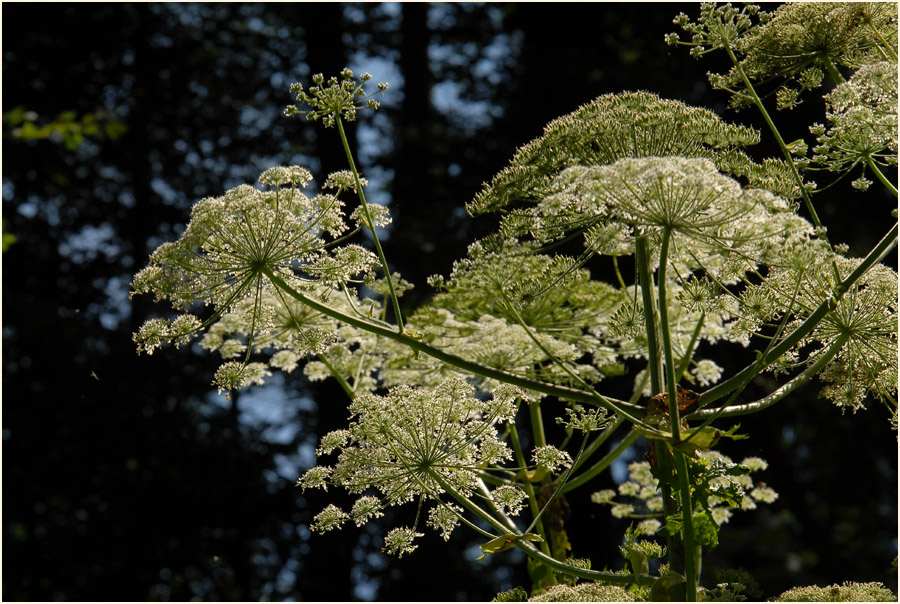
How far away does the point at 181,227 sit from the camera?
27.5 ft

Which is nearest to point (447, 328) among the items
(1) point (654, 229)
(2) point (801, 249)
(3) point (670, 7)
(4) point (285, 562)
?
(1) point (654, 229)

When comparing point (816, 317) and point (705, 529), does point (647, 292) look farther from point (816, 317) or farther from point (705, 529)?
point (705, 529)

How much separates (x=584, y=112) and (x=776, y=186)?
1.47 ft

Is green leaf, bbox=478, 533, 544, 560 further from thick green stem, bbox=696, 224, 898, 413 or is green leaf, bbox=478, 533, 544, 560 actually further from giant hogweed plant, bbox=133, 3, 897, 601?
thick green stem, bbox=696, 224, 898, 413

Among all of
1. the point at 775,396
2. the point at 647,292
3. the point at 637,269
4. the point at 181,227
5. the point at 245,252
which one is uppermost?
the point at 181,227

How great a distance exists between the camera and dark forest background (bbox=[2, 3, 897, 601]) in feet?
25.6

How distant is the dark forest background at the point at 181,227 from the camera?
25.6 ft

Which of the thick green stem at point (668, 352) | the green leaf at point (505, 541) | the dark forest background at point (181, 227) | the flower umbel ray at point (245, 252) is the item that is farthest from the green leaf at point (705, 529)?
the dark forest background at point (181, 227)

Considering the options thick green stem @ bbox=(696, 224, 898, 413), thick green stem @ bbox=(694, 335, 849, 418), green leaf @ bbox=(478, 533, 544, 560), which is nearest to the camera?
thick green stem @ bbox=(696, 224, 898, 413)

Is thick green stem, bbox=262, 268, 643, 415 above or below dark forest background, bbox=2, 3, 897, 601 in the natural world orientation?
below

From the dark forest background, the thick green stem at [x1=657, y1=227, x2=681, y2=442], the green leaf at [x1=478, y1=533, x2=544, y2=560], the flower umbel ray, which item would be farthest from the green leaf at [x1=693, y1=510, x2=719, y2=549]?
the dark forest background

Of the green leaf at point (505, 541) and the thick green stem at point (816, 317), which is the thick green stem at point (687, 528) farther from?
the green leaf at point (505, 541)

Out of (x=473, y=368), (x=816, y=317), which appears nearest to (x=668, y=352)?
(x=816, y=317)

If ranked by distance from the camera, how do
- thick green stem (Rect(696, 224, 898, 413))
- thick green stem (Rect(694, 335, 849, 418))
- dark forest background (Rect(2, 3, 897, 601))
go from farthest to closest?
dark forest background (Rect(2, 3, 897, 601)) < thick green stem (Rect(694, 335, 849, 418)) < thick green stem (Rect(696, 224, 898, 413))
